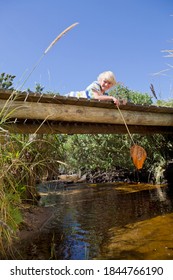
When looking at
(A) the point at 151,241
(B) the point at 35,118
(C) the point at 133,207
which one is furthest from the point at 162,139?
(A) the point at 151,241

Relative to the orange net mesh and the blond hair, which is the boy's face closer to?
the blond hair

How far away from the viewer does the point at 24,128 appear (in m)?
4.87

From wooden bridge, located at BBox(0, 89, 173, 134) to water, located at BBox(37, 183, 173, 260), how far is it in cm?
122

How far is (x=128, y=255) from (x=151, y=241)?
0.50 meters

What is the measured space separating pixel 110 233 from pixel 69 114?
209 cm

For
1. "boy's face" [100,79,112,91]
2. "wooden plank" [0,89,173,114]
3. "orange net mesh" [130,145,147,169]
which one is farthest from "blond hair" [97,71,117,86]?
"orange net mesh" [130,145,147,169]

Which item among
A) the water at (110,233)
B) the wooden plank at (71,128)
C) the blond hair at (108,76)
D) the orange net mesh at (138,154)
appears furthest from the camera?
A: the orange net mesh at (138,154)

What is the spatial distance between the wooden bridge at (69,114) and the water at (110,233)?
1.22 meters

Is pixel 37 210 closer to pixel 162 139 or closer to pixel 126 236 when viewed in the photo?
pixel 126 236

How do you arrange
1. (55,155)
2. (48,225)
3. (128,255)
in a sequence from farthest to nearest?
(55,155) < (48,225) < (128,255)

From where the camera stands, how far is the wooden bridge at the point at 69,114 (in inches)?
163

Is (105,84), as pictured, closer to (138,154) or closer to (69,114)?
(69,114)

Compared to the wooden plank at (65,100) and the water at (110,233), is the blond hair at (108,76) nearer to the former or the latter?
the wooden plank at (65,100)

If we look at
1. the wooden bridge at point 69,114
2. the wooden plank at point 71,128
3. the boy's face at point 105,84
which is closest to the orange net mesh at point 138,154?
the wooden bridge at point 69,114
